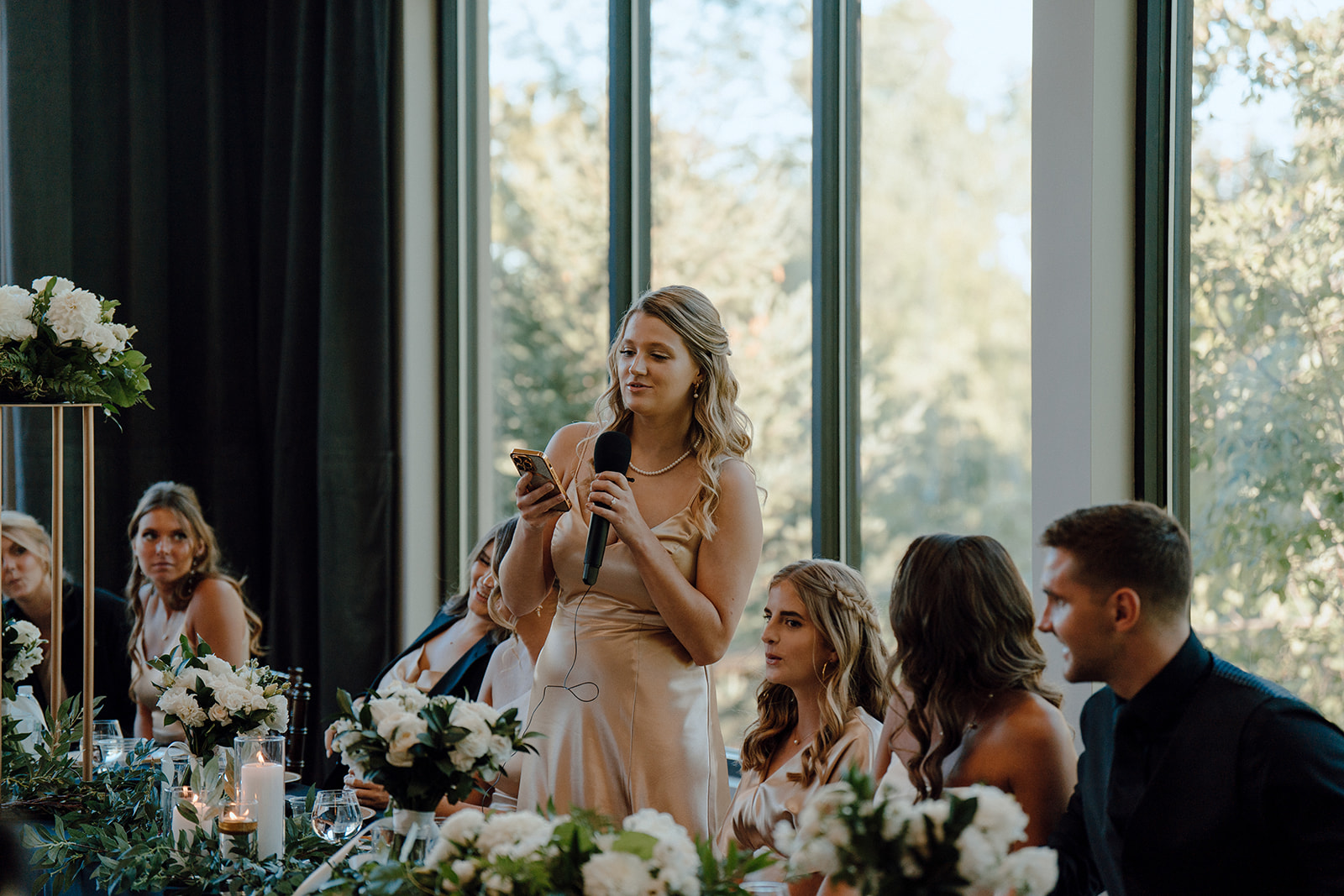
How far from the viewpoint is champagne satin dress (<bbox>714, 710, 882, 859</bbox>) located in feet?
6.76

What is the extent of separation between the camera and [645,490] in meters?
2.49

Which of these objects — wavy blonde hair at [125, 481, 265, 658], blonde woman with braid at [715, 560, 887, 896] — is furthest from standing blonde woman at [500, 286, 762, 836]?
wavy blonde hair at [125, 481, 265, 658]

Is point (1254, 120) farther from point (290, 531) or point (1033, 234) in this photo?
point (290, 531)

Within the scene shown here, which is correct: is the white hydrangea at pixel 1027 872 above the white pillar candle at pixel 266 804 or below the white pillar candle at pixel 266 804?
above

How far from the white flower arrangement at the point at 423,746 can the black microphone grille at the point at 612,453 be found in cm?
74

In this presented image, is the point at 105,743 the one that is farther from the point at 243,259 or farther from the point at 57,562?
the point at 243,259

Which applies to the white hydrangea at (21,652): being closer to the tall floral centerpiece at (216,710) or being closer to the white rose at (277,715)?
the tall floral centerpiece at (216,710)

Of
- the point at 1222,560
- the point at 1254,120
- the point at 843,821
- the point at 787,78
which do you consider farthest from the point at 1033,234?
the point at 843,821

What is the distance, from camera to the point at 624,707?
2.40m

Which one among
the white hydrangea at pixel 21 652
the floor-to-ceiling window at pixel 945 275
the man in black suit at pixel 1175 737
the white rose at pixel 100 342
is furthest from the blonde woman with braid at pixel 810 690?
the white hydrangea at pixel 21 652

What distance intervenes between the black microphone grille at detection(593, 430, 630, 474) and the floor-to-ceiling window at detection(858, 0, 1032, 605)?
1171mm

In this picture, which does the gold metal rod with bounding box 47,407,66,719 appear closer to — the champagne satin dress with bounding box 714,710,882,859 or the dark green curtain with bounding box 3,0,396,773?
the champagne satin dress with bounding box 714,710,882,859

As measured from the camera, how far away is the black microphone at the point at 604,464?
2.22 metres

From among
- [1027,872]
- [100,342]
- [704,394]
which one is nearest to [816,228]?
[704,394]
